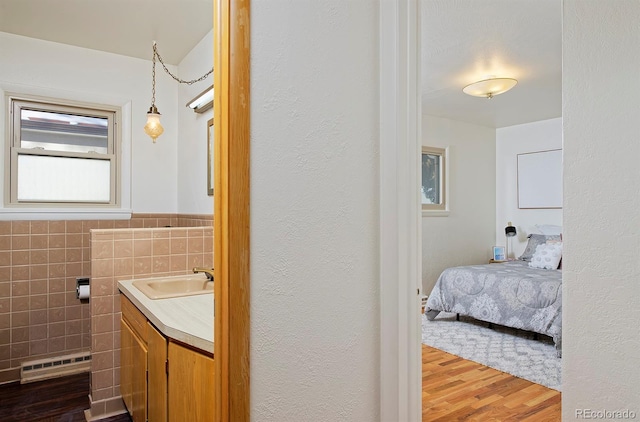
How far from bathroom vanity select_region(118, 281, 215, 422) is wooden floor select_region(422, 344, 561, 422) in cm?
148

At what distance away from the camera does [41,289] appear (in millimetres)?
3041

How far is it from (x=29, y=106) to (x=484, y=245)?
18.4 feet

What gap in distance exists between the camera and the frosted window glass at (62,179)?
3.11m

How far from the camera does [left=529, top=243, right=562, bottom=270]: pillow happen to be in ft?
14.4

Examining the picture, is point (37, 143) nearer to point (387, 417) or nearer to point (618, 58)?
point (387, 417)

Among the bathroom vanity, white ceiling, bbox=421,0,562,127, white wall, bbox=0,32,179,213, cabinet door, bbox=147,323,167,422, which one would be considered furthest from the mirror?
white ceiling, bbox=421,0,562,127

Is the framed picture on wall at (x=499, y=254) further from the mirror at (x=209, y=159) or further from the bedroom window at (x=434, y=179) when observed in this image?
the mirror at (x=209, y=159)

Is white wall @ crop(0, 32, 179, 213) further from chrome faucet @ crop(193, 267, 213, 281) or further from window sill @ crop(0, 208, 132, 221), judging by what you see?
chrome faucet @ crop(193, 267, 213, 281)

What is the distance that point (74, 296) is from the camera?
3.15 meters

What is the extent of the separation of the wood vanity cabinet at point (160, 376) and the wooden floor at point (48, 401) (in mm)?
437

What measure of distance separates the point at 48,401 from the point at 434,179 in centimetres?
463

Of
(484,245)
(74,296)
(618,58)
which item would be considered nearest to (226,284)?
(618,58)

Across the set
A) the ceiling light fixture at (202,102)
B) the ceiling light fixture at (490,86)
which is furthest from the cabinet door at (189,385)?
the ceiling light fixture at (490,86)

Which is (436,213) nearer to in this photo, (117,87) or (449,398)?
(449,398)
